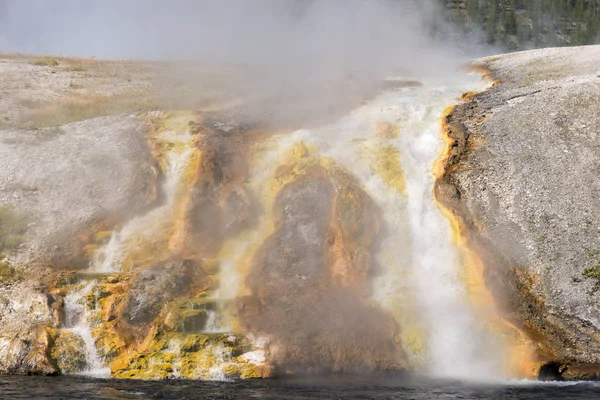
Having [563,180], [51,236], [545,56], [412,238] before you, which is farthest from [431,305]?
[545,56]

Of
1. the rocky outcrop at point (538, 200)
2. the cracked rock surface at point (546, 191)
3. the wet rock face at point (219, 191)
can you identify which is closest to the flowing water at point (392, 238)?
the wet rock face at point (219, 191)

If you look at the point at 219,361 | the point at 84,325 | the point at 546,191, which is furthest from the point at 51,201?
the point at 546,191

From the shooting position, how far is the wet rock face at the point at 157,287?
14367 mm

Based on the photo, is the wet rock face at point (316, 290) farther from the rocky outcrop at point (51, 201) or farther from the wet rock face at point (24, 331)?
the rocky outcrop at point (51, 201)

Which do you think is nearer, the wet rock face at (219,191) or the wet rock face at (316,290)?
the wet rock face at (316,290)

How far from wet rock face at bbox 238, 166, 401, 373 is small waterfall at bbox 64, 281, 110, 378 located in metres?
3.33

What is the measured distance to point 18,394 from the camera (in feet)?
36.9

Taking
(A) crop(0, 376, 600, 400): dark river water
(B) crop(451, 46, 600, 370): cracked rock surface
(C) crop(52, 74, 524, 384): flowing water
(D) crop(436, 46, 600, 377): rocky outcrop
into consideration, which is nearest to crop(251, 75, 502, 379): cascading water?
(C) crop(52, 74, 524, 384): flowing water

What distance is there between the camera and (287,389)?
12164 mm

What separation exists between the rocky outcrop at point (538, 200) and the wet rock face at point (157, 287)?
7.45 meters

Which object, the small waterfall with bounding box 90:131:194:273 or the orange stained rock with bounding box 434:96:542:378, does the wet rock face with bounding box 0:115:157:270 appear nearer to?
the small waterfall with bounding box 90:131:194:273

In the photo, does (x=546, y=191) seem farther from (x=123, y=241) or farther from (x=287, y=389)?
(x=123, y=241)

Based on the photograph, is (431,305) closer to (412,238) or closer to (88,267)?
(412,238)

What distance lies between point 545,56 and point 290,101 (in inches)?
504
